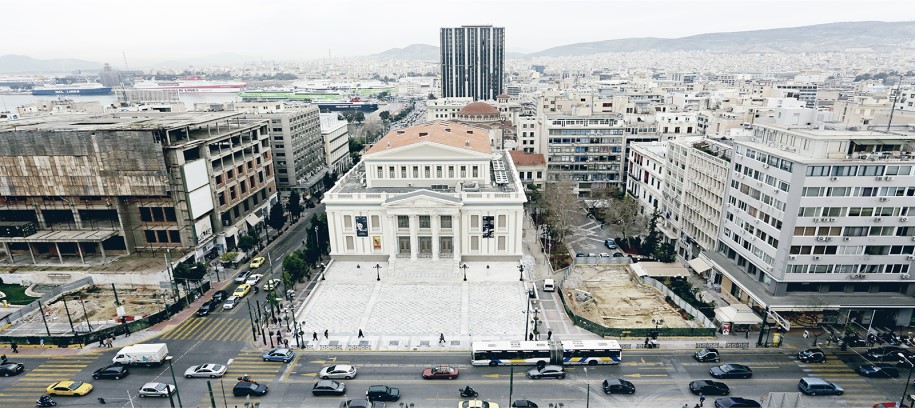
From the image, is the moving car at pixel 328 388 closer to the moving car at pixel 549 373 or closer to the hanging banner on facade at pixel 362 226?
the moving car at pixel 549 373

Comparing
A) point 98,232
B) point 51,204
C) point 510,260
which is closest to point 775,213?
point 510,260

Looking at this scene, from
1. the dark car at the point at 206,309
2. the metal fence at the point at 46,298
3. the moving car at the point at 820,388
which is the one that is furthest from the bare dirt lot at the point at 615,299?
the metal fence at the point at 46,298

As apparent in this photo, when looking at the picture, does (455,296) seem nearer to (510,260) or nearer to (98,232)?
(510,260)

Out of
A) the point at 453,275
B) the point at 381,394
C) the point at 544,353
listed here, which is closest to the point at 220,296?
the point at 453,275

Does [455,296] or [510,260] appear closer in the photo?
[455,296]

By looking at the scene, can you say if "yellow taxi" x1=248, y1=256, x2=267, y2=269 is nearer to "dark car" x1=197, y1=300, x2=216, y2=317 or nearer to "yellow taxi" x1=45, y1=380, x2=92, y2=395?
"dark car" x1=197, y1=300, x2=216, y2=317

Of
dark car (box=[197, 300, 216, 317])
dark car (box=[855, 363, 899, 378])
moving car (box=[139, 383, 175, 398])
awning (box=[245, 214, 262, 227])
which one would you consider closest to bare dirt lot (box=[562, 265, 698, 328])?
dark car (box=[855, 363, 899, 378])
